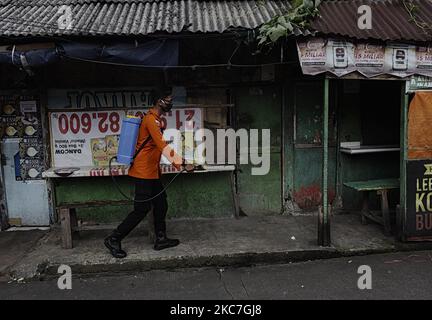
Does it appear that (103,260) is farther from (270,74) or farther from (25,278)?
(270,74)

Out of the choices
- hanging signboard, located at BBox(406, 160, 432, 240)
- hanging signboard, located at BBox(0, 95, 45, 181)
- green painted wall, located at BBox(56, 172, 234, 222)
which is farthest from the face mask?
hanging signboard, located at BBox(406, 160, 432, 240)

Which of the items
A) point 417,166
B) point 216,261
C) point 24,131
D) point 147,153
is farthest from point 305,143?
point 24,131

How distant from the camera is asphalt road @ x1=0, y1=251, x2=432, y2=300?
4355mm

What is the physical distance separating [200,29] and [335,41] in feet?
5.79

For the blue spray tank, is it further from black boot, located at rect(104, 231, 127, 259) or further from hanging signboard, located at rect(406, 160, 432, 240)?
hanging signboard, located at rect(406, 160, 432, 240)

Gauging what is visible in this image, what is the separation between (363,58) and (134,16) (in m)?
3.28

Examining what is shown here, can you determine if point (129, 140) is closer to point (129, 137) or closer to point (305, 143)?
point (129, 137)

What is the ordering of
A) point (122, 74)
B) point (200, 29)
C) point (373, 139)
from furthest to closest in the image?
point (373, 139)
point (122, 74)
point (200, 29)

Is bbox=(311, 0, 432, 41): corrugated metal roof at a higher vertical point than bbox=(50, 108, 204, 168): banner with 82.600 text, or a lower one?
higher

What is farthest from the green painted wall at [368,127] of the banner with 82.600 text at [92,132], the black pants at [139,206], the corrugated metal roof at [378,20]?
the black pants at [139,206]

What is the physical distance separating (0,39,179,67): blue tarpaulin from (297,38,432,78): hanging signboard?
1.77 m

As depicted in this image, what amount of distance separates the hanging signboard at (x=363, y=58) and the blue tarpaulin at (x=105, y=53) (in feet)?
5.82

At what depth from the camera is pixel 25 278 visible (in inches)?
193
